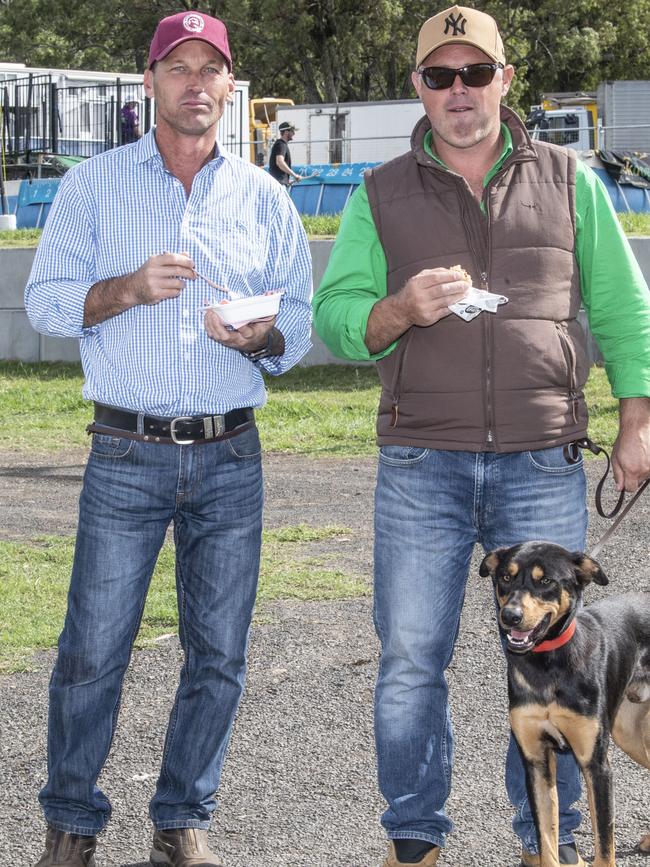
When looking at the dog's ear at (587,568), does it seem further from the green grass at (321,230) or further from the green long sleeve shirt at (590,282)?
the green grass at (321,230)

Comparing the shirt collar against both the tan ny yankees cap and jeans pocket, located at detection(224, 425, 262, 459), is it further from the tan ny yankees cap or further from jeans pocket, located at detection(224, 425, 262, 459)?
jeans pocket, located at detection(224, 425, 262, 459)

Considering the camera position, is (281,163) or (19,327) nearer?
(19,327)

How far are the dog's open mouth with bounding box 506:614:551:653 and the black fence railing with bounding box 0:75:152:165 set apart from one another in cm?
2109

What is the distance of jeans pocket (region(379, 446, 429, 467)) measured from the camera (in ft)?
12.4

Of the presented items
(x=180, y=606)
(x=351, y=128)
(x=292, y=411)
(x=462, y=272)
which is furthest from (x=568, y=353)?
(x=351, y=128)

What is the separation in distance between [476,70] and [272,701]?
2851 millimetres

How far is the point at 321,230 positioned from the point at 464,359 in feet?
44.7

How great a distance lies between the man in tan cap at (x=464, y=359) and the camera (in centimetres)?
370

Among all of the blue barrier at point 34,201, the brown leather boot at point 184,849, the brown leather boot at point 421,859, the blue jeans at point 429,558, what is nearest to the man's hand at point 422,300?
the blue jeans at point 429,558

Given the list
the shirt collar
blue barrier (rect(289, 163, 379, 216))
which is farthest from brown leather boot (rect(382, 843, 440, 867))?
blue barrier (rect(289, 163, 379, 216))

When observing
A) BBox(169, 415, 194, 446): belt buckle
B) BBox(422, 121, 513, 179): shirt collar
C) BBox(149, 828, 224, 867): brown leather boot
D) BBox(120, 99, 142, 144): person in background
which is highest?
BBox(120, 99, 142, 144): person in background

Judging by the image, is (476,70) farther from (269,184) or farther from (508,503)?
Answer: (508,503)

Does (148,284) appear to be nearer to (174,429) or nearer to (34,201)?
(174,429)

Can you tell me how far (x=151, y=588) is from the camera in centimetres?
715
